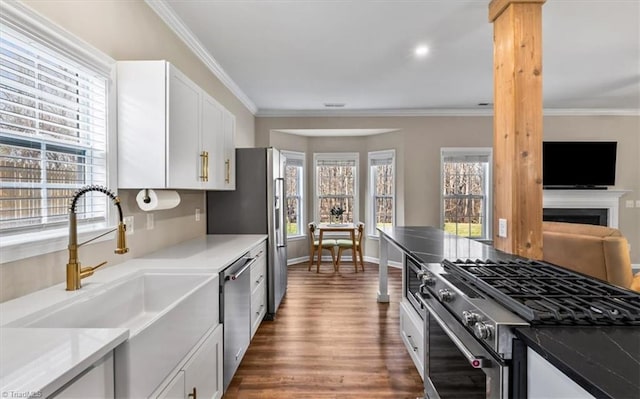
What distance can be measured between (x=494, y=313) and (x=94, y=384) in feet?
3.96

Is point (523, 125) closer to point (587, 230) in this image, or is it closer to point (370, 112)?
point (587, 230)

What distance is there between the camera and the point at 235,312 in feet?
7.38

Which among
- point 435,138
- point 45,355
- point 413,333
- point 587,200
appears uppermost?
point 435,138

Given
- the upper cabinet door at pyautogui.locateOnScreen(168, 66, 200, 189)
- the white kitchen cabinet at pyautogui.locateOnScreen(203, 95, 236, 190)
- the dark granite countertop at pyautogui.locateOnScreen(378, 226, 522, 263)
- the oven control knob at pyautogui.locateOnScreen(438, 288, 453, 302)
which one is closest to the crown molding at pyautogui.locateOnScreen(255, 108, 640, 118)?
the white kitchen cabinet at pyautogui.locateOnScreen(203, 95, 236, 190)

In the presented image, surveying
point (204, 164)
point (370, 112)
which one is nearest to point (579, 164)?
point (370, 112)

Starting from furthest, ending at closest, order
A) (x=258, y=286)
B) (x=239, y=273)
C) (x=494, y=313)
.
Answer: (x=258, y=286)
(x=239, y=273)
(x=494, y=313)

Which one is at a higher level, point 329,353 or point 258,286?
point 258,286

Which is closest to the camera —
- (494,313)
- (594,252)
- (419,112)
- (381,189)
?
(494,313)

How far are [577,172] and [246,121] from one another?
17.7 feet

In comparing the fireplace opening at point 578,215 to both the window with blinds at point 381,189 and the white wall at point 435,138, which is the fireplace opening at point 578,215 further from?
the window with blinds at point 381,189

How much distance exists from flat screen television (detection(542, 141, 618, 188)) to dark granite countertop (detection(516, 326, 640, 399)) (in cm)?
532

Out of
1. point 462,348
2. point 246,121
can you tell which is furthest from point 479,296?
point 246,121

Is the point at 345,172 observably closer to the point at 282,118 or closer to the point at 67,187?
the point at 282,118

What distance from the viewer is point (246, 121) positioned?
4965 mm
